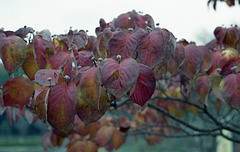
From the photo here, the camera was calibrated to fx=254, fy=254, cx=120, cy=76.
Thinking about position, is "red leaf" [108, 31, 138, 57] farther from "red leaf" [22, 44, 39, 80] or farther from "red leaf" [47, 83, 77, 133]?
"red leaf" [22, 44, 39, 80]

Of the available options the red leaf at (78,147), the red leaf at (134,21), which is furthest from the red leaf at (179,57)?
the red leaf at (78,147)

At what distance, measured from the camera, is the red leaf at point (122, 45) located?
691mm

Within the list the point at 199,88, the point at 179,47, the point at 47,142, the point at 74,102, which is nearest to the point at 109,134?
the point at 47,142

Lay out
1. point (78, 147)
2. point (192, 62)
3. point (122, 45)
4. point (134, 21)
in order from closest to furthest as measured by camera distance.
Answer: point (122, 45)
point (192, 62)
point (134, 21)
point (78, 147)

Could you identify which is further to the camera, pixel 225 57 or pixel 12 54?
pixel 225 57

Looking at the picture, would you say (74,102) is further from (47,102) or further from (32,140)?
(32,140)

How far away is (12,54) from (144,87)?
0.41 metres

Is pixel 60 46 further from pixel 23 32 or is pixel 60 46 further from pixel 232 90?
pixel 232 90

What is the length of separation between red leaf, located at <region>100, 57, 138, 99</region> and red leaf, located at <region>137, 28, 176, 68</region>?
0.32ft

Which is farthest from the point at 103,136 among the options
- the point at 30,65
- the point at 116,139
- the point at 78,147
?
the point at 30,65

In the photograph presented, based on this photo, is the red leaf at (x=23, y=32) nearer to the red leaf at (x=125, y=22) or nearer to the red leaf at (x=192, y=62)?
the red leaf at (x=125, y=22)

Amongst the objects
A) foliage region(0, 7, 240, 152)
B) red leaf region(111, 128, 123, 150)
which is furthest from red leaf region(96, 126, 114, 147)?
foliage region(0, 7, 240, 152)

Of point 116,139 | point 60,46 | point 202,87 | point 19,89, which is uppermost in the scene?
point 60,46

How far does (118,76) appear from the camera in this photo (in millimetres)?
588
